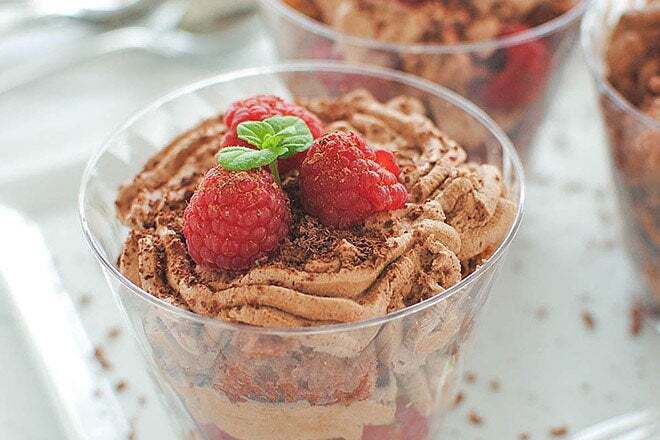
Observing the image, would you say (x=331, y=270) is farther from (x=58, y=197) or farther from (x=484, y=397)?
(x=58, y=197)

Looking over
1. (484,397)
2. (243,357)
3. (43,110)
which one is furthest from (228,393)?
(43,110)

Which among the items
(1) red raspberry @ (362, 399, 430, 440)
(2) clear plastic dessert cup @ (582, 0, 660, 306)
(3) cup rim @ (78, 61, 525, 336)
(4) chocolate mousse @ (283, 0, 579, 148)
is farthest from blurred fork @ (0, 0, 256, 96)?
(1) red raspberry @ (362, 399, 430, 440)

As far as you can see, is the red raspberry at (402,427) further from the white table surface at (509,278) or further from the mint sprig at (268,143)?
the mint sprig at (268,143)

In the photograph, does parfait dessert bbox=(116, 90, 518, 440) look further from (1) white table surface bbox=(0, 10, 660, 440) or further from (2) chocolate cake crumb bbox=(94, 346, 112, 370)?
(2) chocolate cake crumb bbox=(94, 346, 112, 370)

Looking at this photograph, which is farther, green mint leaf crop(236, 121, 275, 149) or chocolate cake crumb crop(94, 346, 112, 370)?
chocolate cake crumb crop(94, 346, 112, 370)

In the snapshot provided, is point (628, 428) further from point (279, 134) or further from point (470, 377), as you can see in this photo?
point (279, 134)

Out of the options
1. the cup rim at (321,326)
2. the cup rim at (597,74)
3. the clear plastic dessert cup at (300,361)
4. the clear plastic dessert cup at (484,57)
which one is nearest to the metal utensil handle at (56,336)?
the clear plastic dessert cup at (300,361)

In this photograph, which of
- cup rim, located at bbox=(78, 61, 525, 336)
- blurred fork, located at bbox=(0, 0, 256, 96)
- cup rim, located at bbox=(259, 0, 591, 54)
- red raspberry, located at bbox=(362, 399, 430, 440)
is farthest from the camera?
blurred fork, located at bbox=(0, 0, 256, 96)
